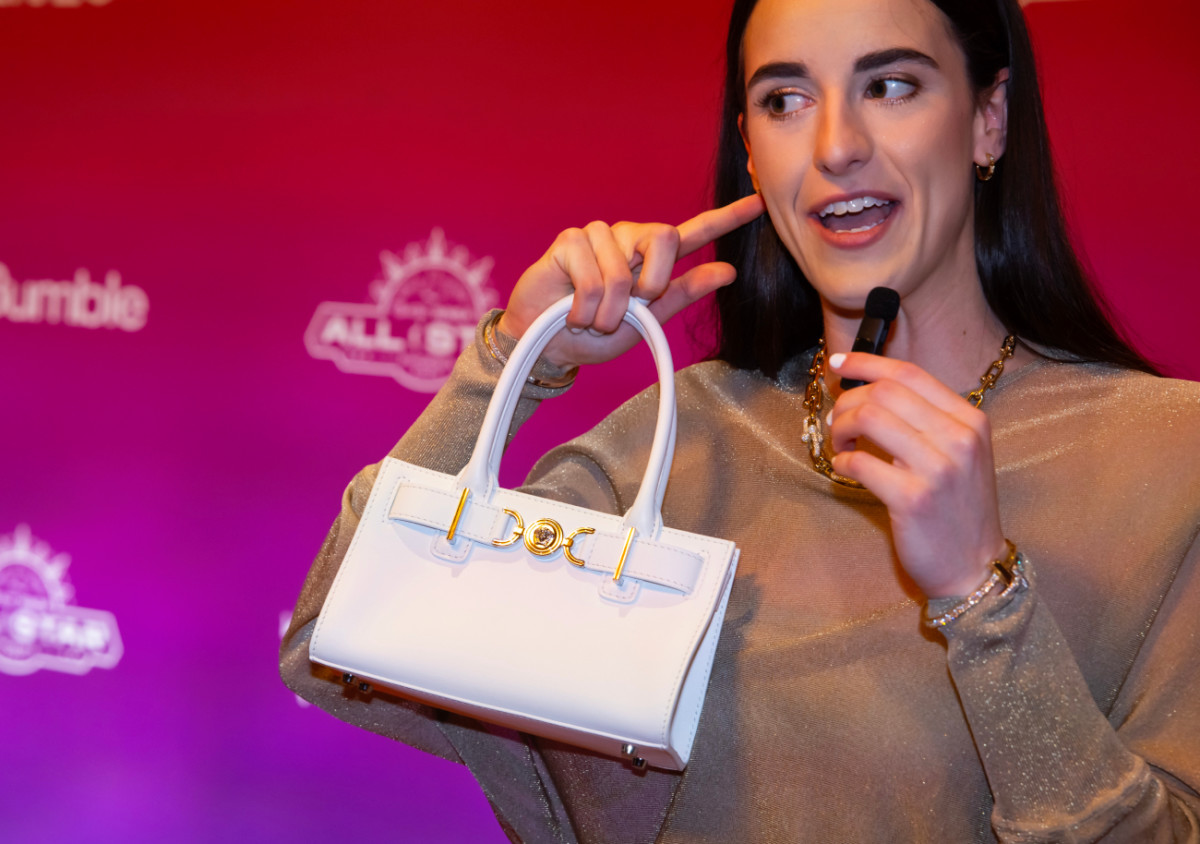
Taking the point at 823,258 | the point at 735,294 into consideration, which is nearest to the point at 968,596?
the point at 823,258

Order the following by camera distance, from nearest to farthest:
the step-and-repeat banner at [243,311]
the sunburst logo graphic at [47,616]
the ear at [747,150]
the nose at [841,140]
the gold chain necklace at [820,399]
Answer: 1. the nose at [841,140]
2. the gold chain necklace at [820,399]
3. the ear at [747,150]
4. the step-and-repeat banner at [243,311]
5. the sunburst logo graphic at [47,616]

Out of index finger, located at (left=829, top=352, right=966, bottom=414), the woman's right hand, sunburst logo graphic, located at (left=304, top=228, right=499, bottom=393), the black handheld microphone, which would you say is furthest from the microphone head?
sunburst logo graphic, located at (left=304, top=228, right=499, bottom=393)

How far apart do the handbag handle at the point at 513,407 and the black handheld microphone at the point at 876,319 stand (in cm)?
18

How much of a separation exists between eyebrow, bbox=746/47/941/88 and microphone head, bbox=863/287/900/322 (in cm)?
24

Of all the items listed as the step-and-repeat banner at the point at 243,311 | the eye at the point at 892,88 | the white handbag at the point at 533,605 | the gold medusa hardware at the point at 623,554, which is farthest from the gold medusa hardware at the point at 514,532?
the step-and-repeat banner at the point at 243,311

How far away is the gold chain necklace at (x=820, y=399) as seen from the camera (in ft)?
3.89

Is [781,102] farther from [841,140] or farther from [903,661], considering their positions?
[903,661]

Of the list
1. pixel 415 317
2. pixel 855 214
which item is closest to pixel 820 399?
pixel 855 214

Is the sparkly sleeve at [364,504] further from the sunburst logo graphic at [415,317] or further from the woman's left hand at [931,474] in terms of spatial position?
the sunburst logo graphic at [415,317]

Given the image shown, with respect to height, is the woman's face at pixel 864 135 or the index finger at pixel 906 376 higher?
the woman's face at pixel 864 135

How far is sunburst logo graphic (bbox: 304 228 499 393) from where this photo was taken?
90.0 inches

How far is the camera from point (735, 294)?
141 centimetres

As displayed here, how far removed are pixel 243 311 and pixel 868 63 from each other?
1725 millimetres

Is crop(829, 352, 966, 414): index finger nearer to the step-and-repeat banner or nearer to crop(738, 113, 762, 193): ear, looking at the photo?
crop(738, 113, 762, 193): ear
